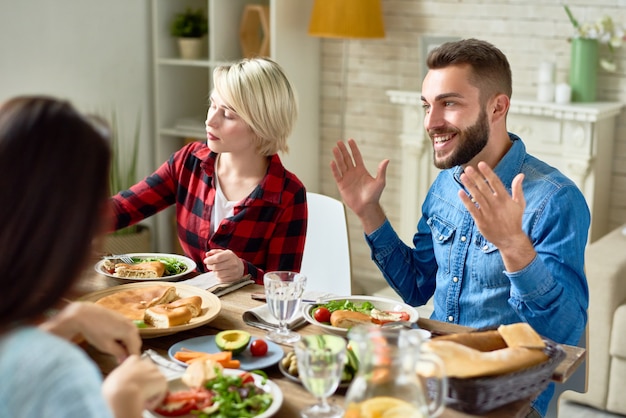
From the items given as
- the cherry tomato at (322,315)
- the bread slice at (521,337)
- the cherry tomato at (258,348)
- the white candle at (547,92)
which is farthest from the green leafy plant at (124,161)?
the bread slice at (521,337)

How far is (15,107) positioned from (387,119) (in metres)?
3.35

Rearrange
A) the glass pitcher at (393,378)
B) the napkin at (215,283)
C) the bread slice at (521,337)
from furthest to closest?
the napkin at (215,283) → the bread slice at (521,337) → the glass pitcher at (393,378)

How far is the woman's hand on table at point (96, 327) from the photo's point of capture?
138cm

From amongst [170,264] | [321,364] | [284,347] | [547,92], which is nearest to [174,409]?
[321,364]

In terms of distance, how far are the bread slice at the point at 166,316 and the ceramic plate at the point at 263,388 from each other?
25 centimetres

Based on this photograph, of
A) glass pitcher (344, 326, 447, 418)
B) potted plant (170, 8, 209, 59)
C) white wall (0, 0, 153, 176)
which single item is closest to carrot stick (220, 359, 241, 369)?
glass pitcher (344, 326, 447, 418)

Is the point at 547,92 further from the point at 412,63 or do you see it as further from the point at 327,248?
the point at 327,248

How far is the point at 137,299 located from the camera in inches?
71.8

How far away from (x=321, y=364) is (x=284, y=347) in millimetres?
365

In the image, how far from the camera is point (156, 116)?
4398mm

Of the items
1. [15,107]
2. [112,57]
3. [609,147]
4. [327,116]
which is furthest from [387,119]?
[15,107]

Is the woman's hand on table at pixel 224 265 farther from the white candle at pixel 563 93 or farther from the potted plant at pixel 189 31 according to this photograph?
the potted plant at pixel 189 31

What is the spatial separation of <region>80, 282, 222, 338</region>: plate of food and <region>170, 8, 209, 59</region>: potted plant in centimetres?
258

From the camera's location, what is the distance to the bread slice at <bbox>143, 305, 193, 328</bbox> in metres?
1.66
